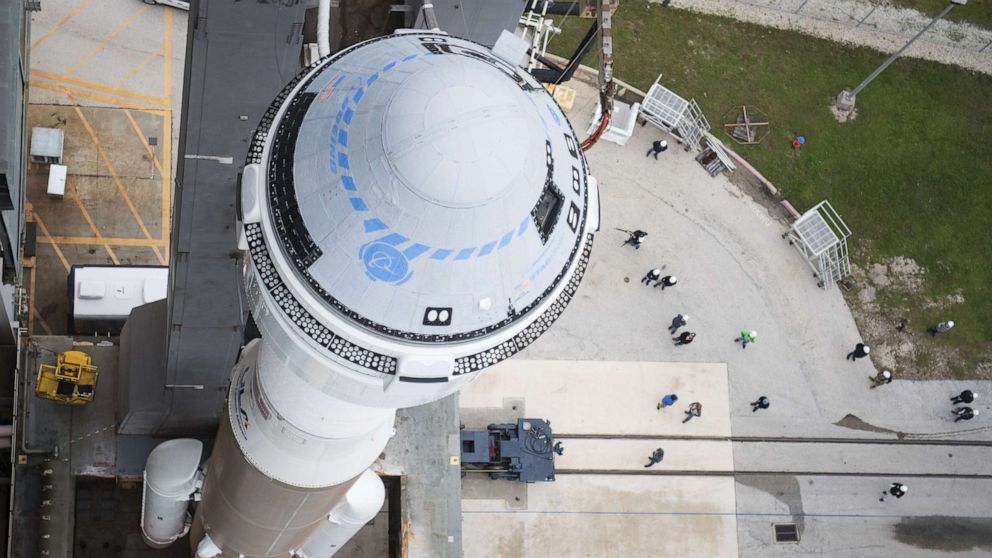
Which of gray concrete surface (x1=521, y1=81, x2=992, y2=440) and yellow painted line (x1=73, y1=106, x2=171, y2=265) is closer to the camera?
yellow painted line (x1=73, y1=106, x2=171, y2=265)

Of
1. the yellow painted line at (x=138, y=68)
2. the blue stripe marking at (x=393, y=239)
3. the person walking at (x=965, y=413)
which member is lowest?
the person walking at (x=965, y=413)

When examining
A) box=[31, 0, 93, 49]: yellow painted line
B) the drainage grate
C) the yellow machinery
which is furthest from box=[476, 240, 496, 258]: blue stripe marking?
box=[31, 0, 93, 49]: yellow painted line

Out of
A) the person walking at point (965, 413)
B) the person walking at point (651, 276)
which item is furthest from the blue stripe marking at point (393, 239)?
the person walking at point (965, 413)

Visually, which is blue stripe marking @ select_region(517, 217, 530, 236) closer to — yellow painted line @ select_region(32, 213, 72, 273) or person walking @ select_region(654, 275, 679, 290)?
person walking @ select_region(654, 275, 679, 290)

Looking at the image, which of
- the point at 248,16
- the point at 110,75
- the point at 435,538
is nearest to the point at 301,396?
the point at 248,16

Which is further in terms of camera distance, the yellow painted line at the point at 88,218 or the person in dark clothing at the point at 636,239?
the person in dark clothing at the point at 636,239

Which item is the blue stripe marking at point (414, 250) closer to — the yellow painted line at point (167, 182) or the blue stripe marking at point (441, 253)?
A: the blue stripe marking at point (441, 253)

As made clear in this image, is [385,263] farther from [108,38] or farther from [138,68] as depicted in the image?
[108,38]

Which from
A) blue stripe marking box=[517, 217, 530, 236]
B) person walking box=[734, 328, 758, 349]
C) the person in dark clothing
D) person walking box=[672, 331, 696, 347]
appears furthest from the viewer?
person walking box=[734, 328, 758, 349]
